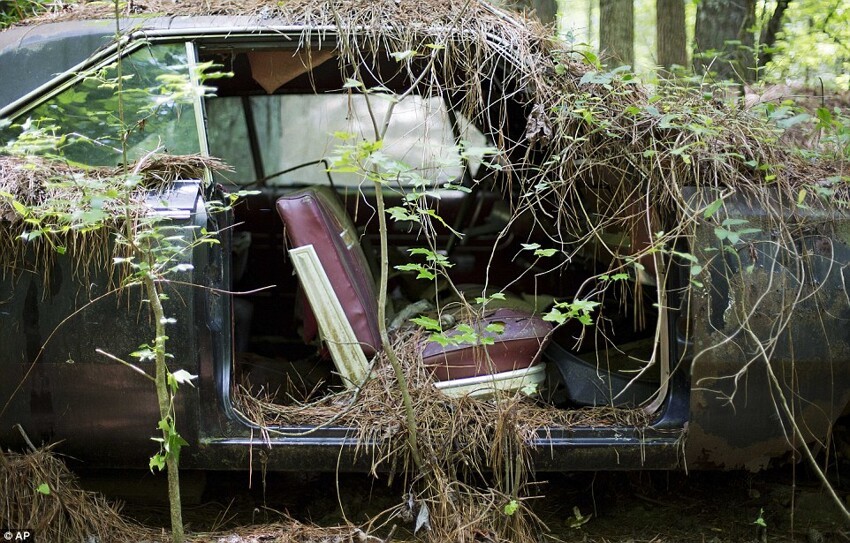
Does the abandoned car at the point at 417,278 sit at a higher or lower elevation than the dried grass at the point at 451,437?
higher

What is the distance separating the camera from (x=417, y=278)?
2.63 m

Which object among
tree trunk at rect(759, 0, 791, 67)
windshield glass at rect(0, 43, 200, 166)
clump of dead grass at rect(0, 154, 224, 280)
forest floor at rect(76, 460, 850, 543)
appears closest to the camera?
clump of dead grass at rect(0, 154, 224, 280)

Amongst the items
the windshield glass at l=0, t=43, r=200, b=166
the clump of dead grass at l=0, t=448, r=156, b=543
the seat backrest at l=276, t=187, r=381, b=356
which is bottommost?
the clump of dead grass at l=0, t=448, r=156, b=543

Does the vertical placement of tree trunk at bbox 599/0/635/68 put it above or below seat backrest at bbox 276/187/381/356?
above

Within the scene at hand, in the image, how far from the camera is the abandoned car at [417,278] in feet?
7.47

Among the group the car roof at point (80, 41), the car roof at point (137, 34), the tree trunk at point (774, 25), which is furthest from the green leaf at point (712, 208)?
the tree trunk at point (774, 25)

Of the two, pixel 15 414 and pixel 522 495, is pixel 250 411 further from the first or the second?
pixel 522 495

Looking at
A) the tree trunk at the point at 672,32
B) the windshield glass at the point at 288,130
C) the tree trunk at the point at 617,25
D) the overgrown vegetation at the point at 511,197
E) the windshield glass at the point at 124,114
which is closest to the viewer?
the overgrown vegetation at the point at 511,197

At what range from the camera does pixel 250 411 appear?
2.49 m

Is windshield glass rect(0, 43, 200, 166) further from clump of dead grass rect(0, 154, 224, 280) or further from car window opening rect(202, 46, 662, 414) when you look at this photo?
car window opening rect(202, 46, 662, 414)

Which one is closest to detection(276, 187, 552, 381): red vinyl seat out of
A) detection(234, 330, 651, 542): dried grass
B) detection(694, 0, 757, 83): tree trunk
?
detection(234, 330, 651, 542): dried grass

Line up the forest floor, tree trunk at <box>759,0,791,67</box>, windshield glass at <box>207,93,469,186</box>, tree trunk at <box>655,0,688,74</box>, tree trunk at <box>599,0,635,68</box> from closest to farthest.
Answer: the forest floor
windshield glass at <box>207,93,469,186</box>
tree trunk at <box>759,0,791,67</box>
tree trunk at <box>655,0,688,74</box>
tree trunk at <box>599,0,635,68</box>

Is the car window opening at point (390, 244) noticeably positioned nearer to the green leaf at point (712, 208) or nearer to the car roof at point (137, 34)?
the car roof at point (137, 34)

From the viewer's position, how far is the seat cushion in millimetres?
2566
